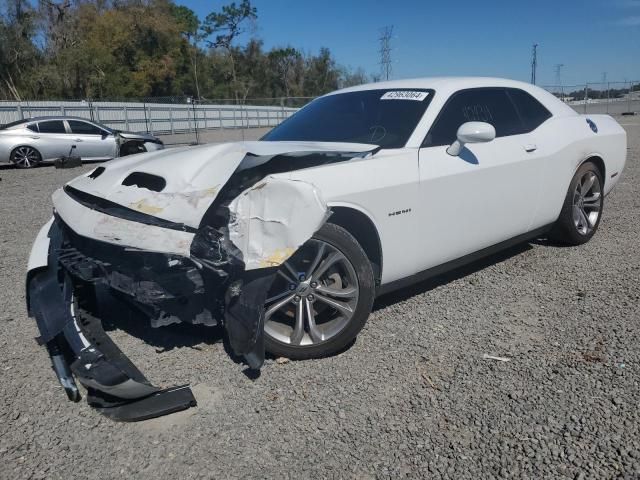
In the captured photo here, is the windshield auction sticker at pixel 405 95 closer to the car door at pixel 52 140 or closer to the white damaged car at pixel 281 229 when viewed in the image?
the white damaged car at pixel 281 229

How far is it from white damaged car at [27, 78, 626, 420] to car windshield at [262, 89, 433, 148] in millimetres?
16

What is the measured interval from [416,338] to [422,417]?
866mm

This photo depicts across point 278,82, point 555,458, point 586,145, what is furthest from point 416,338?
point 278,82

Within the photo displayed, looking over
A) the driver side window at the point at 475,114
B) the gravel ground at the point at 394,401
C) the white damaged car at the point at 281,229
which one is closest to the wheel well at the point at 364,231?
the white damaged car at the point at 281,229

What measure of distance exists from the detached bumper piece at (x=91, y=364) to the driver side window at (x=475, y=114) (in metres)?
2.27

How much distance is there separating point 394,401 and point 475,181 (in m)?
1.77

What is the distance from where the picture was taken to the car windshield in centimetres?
378

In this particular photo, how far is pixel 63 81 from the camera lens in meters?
44.1

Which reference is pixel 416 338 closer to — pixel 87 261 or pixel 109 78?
pixel 87 261

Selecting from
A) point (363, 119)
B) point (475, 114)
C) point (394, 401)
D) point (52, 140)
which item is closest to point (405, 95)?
point (363, 119)

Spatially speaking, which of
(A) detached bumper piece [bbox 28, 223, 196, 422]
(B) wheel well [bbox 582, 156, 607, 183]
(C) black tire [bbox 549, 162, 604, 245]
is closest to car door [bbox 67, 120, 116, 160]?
(A) detached bumper piece [bbox 28, 223, 196, 422]

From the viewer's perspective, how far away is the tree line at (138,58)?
4253cm

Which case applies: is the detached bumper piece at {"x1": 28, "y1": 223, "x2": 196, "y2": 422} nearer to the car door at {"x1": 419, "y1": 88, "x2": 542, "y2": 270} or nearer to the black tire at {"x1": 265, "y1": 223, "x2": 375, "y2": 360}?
the black tire at {"x1": 265, "y1": 223, "x2": 375, "y2": 360}

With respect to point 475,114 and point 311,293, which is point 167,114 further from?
point 311,293
